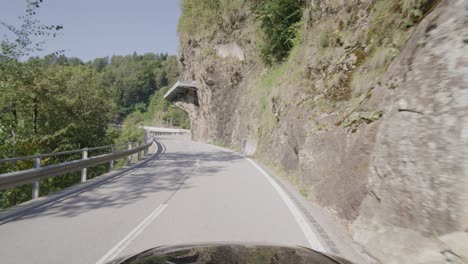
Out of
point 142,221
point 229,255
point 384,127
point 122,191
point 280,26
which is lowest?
point 122,191

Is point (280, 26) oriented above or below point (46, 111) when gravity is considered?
above

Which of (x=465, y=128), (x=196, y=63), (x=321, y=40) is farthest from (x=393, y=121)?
(x=196, y=63)

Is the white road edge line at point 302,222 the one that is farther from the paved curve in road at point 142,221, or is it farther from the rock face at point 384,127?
the rock face at point 384,127

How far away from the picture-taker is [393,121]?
5.33 m

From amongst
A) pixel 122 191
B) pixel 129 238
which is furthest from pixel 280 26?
pixel 129 238

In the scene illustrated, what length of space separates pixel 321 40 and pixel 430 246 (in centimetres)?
1033

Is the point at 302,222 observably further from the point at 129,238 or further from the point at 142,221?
the point at 129,238

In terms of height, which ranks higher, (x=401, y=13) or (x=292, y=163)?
(x=401, y=13)

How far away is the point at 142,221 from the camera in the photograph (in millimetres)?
5887

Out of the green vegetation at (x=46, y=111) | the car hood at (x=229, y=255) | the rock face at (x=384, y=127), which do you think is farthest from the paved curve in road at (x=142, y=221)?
the green vegetation at (x=46, y=111)

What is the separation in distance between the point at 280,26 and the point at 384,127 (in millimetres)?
16201

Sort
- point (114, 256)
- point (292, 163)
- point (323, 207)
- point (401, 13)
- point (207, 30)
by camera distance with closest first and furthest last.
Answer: point (114, 256) < point (323, 207) < point (401, 13) < point (292, 163) < point (207, 30)

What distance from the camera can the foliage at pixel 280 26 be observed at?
64.0ft

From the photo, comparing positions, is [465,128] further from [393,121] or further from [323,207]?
[323,207]
